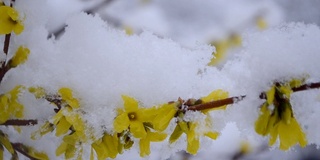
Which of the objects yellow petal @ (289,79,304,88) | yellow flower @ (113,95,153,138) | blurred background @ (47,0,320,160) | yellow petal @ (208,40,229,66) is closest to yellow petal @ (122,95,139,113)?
yellow flower @ (113,95,153,138)

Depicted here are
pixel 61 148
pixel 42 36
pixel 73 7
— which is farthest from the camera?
pixel 73 7

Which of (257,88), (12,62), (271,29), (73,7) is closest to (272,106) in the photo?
(257,88)

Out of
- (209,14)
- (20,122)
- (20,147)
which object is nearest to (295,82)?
(20,122)

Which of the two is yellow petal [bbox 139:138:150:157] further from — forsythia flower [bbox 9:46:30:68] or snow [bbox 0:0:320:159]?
forsythia flower [bbox 9:46:30:68]

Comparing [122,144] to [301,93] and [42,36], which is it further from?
[42,36]

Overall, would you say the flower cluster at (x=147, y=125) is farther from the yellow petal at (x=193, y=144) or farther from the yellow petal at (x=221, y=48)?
the yellow petal at (x=221, y=48)

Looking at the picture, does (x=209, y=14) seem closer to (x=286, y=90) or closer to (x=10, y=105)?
(x=10, y=105)
